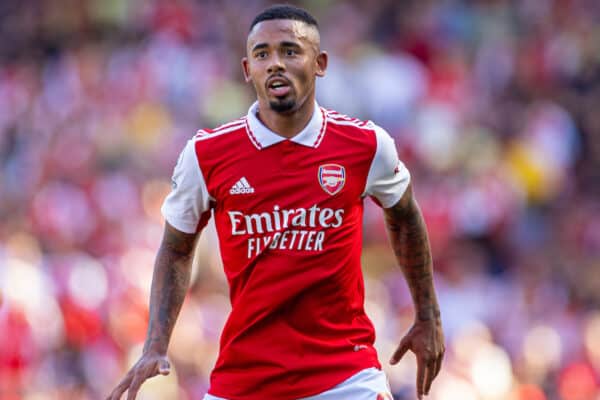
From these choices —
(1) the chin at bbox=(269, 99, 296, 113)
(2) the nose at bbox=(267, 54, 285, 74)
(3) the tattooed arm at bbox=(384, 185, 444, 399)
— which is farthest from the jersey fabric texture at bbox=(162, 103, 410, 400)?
(3) the tattooed arm at bbox=(384, 185, 444, 399)

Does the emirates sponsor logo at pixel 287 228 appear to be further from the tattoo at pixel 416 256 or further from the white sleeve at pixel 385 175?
the tattoo at pixel 416 256

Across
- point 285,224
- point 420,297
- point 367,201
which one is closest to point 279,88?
point 285,224

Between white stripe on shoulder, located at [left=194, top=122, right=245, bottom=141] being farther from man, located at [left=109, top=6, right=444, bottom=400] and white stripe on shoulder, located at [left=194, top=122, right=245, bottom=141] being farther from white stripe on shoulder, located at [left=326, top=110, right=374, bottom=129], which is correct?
white stripe on shoulder, located at [left=326, top=110, right=374, bottom=129]

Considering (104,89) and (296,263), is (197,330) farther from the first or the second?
(296,263)

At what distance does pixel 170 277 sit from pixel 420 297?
1081mm

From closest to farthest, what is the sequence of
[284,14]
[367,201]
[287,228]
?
[287,228]
[284,14]
[367,201]

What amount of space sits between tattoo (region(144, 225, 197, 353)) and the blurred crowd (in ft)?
18.5

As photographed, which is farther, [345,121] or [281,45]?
[345,121]

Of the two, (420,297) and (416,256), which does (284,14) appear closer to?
(416,256)

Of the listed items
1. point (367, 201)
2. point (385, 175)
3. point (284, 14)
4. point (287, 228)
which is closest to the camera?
point (287, 228)

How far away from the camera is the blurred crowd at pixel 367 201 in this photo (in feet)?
42.1

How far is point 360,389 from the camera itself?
5992 mm

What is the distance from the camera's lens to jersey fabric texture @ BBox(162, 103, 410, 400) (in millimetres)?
5973

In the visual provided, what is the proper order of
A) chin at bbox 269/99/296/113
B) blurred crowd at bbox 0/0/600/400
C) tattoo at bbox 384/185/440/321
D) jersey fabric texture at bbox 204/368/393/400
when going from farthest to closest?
blurred crowd at bbox 0/0/600/400 < tattoo at bbox 384/185/440/321 < chin at bbox 269/99/296/113 < jersey fabric texture at bbox 204/368/393/400
